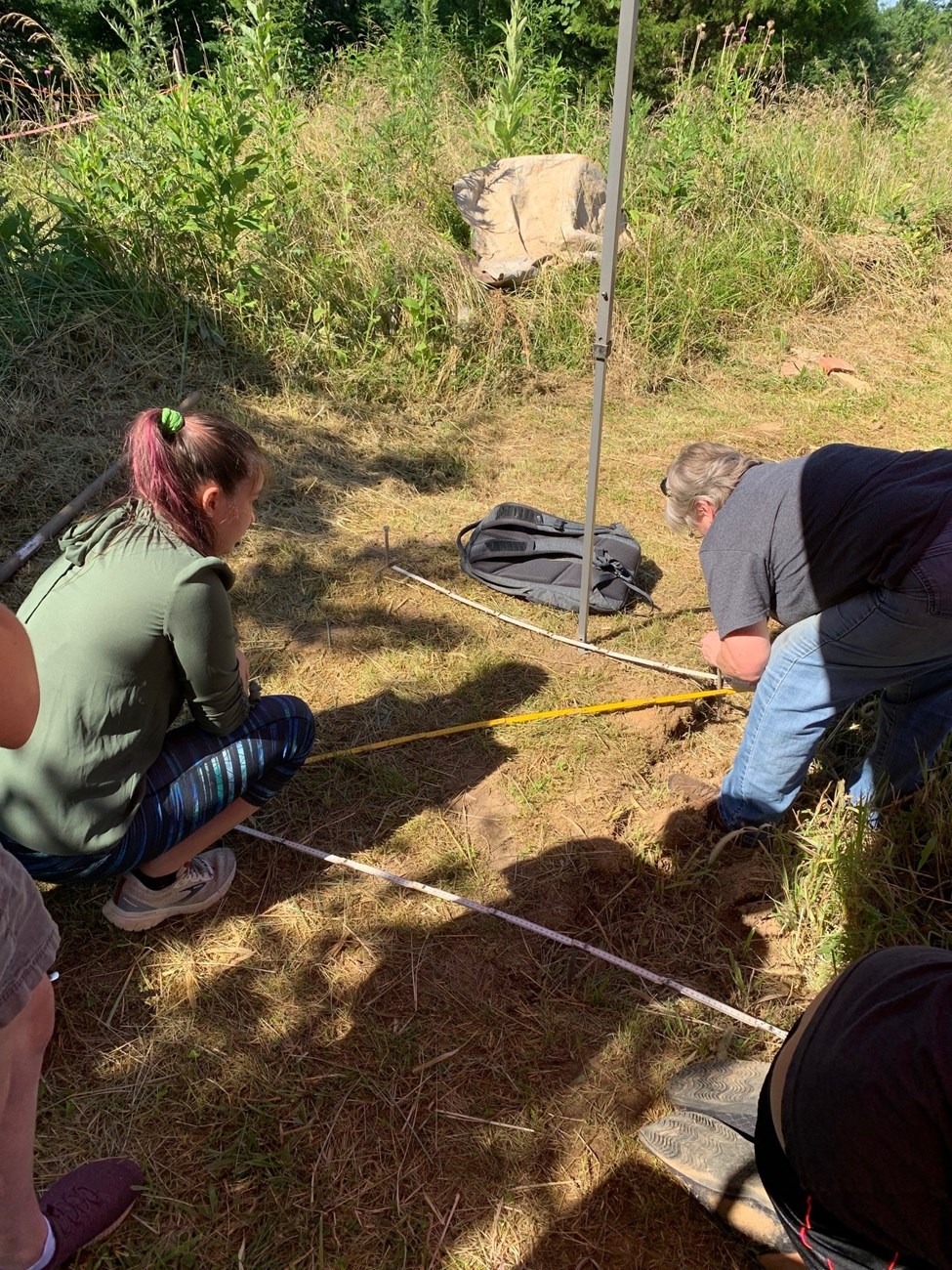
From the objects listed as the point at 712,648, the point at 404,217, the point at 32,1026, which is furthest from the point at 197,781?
the point at 404,217

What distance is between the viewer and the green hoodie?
1880mm

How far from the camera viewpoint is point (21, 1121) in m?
1.40

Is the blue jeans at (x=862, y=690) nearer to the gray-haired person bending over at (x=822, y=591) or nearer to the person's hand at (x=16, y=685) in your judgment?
the gray-haired person bending over at (x=822, y=591)

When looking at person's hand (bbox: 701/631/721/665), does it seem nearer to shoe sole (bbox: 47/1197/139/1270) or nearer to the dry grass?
the dry grass

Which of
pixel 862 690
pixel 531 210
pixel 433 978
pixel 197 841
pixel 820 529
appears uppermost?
pixel 531 210

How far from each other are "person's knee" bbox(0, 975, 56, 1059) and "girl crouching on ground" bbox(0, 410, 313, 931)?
58 cm

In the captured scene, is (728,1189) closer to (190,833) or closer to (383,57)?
(190,833)

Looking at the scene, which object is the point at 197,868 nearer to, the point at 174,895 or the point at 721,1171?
the point at 174,895

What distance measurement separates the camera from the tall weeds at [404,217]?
5195 millimetres

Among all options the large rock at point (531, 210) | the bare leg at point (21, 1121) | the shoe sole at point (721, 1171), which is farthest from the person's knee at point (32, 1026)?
the large rock at point (531, 210)

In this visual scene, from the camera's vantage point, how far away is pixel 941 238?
7137mm

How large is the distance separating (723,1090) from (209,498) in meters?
1.80

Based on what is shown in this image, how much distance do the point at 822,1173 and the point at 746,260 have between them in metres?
6.71

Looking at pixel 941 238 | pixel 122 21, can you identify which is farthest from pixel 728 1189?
pixel 122 21
